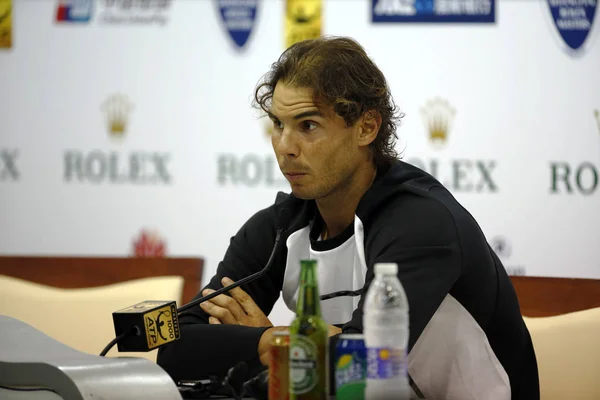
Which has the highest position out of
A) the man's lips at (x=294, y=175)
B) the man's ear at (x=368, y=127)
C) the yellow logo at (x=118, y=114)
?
the yellow logo at (x=118, y=114)

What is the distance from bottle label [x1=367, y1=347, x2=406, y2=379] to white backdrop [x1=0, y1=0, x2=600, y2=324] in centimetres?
201

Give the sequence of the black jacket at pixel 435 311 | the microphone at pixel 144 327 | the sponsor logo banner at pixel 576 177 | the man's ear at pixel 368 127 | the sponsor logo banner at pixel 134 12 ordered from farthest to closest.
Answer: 1. the sponsor logo banner at pixel 134 12
2. the sponsor logo banner at pixel 576 177
3. the man's ear at pixel 368 127
4. the black jacket at pixel 435 311
5. the microphone at pixel 144 327

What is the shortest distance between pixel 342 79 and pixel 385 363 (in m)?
1.04

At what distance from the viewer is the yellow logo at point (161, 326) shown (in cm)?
164

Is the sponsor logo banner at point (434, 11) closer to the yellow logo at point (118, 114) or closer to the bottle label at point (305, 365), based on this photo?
the yellow logo at point (118, 114)

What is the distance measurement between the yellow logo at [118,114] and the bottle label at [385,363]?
2428 mm

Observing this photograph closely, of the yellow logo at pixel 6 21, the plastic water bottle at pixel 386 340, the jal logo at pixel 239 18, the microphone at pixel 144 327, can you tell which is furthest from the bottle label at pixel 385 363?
the yellow logo at pixel 6 21

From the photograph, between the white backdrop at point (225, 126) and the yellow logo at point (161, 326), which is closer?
the yellow logo at point (161, 326)

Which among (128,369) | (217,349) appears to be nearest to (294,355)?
(128,369)

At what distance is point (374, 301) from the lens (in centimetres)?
126

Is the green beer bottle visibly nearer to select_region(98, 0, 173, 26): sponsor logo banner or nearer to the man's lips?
the man's lips

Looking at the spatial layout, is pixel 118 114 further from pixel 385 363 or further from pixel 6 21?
pixel 385 363

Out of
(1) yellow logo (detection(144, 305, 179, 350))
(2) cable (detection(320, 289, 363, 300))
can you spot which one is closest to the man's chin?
(2) cable (detection(320, 289, 363, 300))

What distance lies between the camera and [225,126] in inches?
131
